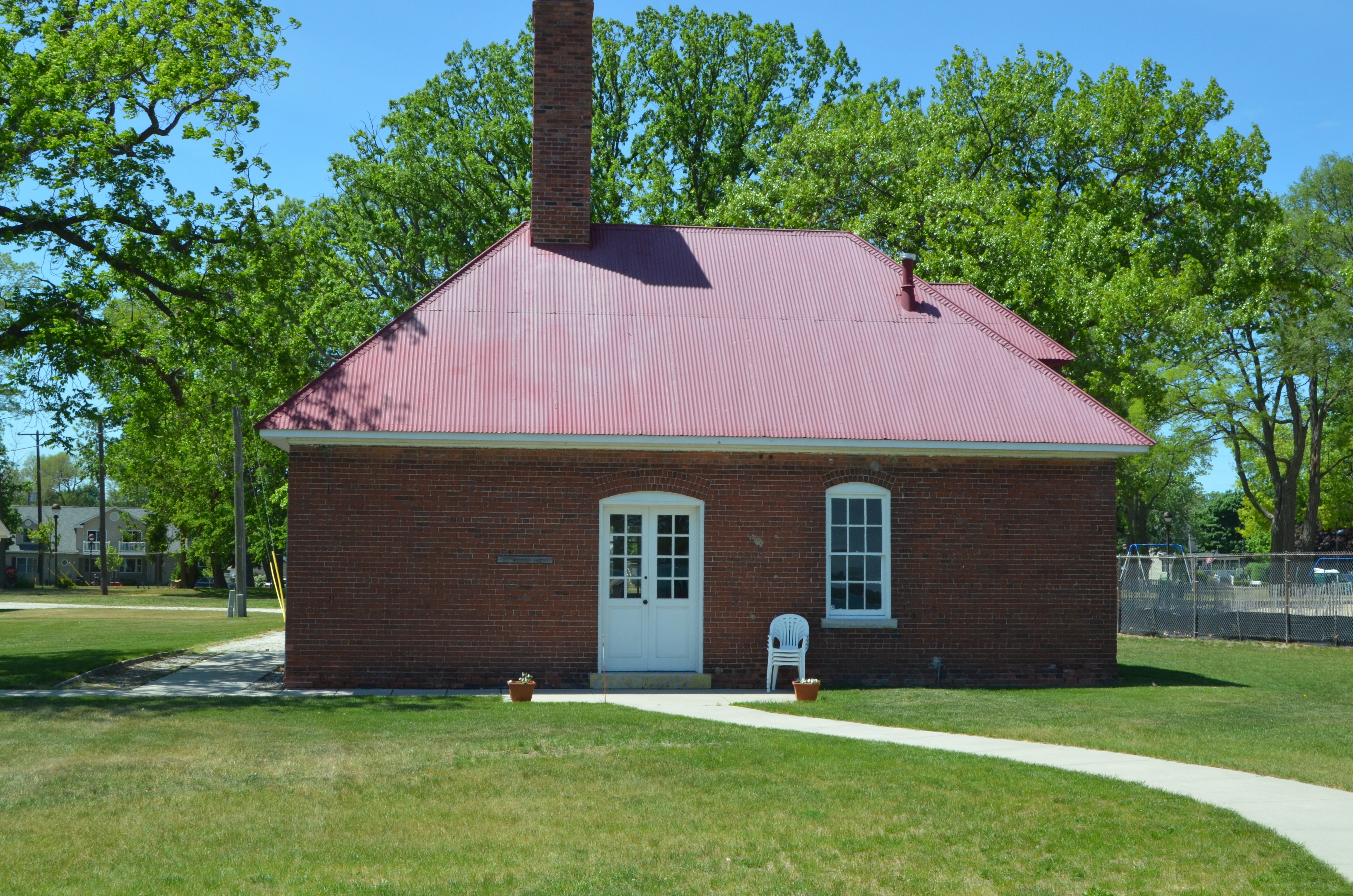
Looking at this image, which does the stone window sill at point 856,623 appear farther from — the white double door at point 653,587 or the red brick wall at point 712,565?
the white double door at point 653,587

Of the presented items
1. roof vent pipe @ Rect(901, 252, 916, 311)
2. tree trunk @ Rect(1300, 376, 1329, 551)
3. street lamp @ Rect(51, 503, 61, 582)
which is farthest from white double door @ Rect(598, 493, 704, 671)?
street lamp @ Rect(51, 503, 61, 582)

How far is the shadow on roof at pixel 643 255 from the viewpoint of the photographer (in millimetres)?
18828

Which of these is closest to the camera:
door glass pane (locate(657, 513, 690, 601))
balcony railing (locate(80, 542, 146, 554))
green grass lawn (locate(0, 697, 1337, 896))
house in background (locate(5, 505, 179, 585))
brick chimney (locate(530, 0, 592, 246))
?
green grass lawn (locate(0, 697, 1337, 896))

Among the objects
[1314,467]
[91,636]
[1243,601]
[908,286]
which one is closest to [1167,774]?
[908,286]

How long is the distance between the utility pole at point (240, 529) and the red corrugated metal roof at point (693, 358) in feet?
58.3

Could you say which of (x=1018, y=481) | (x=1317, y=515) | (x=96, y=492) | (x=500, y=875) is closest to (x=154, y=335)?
(x=1018, y=481)

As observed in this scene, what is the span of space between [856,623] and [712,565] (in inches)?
80.0

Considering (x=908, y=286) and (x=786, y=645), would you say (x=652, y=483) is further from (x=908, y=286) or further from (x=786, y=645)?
(x=908, y=286)

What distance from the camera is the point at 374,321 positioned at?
123 feet

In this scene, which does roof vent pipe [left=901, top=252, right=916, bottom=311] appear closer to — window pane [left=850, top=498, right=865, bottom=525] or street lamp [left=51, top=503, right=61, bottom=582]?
window pane [left=850, top=498, right=865, bottom=525]

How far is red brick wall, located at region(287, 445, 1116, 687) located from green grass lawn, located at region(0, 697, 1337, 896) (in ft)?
14.6

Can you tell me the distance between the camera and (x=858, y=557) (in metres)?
16.4

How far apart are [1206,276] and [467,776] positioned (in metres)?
32.2

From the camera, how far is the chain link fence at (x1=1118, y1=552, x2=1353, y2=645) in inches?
963
